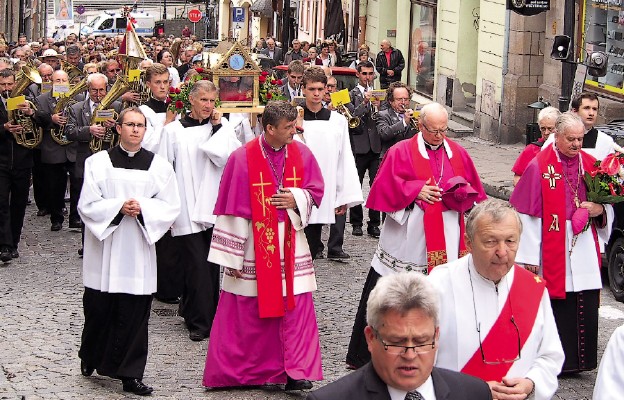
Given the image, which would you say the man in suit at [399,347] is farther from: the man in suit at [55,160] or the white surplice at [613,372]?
the man in suit at [55,160]

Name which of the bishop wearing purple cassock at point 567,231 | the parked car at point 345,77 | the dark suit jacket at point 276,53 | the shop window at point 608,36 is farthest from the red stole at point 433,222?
the dark suit jacket at point 276,53

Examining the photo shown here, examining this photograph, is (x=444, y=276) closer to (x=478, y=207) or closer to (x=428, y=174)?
(x=478, y=207)

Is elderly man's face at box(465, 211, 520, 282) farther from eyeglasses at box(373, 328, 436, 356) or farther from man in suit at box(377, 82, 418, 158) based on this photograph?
man in suit at box(377, 82, 418, 158)

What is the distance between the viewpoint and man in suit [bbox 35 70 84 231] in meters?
15.3

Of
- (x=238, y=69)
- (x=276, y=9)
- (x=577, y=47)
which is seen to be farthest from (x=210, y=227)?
(x=276, y=9)

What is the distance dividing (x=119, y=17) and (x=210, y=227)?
58572 mm

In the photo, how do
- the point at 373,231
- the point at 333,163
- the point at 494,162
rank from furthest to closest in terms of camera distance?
the point at 494,162 → the point at 373,231 → the point at 333,163

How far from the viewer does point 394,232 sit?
9.10 meters

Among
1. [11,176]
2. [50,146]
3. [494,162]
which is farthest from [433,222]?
[494,162]

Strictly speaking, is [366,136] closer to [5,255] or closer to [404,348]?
[5,255]

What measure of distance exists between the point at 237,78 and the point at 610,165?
3.51 m

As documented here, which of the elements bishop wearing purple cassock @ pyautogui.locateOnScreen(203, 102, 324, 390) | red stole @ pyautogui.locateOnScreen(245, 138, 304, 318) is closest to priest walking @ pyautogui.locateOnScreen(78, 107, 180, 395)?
bishop wearing purple cassock @ pyautogui.locateOnScreen(203, 102, 324, 390)

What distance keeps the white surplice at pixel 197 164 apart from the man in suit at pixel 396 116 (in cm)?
383

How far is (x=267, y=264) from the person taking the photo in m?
9.18
